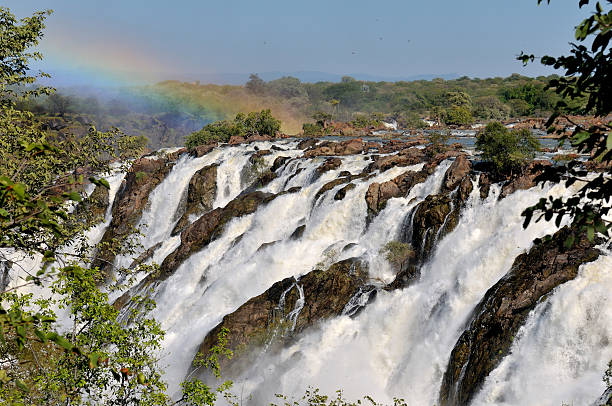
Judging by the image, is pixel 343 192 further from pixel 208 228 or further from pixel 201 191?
pixel 201 191

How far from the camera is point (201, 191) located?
33656 mm

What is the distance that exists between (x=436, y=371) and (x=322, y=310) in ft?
16.4

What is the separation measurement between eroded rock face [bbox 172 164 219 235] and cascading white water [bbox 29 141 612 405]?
176 inches

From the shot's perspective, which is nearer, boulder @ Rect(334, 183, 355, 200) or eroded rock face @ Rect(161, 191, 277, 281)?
boulder @ Rect(334, 183, 355, 200)

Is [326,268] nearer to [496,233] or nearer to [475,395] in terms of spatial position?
[496,233]

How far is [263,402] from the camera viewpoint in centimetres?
1506

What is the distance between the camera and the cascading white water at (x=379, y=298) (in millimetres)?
11852

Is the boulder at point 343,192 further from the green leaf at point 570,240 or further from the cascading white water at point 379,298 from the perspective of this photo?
the green leaf at point 570,240

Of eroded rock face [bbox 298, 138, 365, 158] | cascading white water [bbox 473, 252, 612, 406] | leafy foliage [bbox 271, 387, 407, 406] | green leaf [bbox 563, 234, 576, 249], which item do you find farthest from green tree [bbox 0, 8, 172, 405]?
eroded rock face [bbox 298, 138, 365, 158]

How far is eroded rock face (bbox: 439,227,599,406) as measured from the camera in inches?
488

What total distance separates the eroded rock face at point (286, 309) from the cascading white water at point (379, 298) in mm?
536

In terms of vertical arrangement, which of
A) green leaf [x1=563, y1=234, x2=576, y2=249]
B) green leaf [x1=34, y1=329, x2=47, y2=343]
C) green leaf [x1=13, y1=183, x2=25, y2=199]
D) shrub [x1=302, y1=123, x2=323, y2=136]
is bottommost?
green leaf [x1=34, y1=329, x2=47, y2=343]

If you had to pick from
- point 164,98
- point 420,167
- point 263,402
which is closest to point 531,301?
point 263,402

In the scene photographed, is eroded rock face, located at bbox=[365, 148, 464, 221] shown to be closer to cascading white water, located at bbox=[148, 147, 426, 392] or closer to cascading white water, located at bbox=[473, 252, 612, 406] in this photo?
cascading white water, located at bbox=[148, 147, 426, 392]
